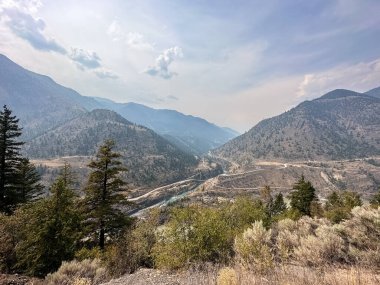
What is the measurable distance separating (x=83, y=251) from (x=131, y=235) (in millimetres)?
3959

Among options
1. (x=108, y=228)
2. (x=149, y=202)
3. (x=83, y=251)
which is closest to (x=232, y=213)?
(x=108, y=228)

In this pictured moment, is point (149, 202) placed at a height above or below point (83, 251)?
below

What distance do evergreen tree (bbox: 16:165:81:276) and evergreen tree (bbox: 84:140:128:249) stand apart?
245 inches

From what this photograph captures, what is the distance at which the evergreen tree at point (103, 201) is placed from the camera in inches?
1298

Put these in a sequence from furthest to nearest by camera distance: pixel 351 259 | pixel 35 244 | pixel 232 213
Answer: pixel 232 213 < pixel 35 244 < pixel 351 259

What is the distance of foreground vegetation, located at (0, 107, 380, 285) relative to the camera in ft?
37.4

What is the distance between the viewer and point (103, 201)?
112 feet

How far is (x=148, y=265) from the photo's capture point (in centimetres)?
2272

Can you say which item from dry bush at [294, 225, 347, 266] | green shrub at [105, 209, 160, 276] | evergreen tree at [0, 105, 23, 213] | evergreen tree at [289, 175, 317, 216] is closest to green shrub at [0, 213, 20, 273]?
green shrub at [105, 209, 160, 276]

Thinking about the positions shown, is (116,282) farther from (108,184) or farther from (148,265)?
(108,184)

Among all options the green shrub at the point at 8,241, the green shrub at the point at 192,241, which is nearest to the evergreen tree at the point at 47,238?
the green shrub at the point at 8,241

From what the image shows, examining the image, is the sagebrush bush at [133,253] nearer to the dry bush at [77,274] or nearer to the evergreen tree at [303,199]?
the dry bush at [77,274]

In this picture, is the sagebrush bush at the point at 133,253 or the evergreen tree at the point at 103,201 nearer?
the sagebrush bush at the point at 133,253

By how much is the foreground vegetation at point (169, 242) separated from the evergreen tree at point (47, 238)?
0.07 meters
